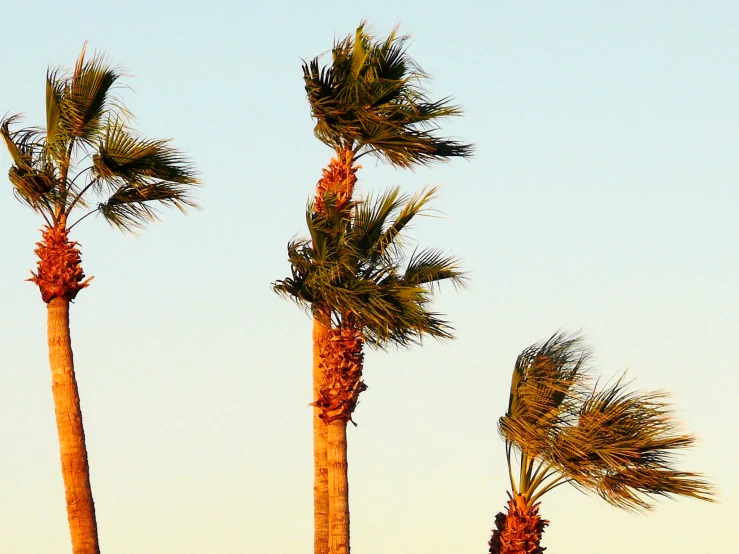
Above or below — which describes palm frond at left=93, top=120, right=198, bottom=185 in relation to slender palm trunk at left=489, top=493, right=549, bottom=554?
above

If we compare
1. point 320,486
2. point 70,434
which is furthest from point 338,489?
point 70,434

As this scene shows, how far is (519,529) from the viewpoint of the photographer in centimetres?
2702

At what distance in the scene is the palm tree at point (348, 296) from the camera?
26453 millimetres

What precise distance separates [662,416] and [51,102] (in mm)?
10845

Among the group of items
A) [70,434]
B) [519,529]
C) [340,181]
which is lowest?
[519,529]

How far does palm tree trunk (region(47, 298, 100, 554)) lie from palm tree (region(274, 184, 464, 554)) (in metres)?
A: 3.49

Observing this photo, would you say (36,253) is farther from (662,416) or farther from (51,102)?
(662,416)

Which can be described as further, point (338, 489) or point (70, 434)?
point (338, 489)

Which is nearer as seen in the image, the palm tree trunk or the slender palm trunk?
the palm tree trunk

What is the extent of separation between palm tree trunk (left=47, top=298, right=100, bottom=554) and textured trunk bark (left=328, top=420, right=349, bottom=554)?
3657 millimetres

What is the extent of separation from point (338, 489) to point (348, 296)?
3042mm

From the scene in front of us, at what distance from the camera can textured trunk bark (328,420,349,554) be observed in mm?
26422

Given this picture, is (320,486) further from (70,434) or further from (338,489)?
(70,434)

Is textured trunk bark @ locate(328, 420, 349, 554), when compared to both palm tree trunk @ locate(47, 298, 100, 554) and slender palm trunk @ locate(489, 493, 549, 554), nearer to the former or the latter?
slender palm trunk @ locate(489, 493, 549, 554)
